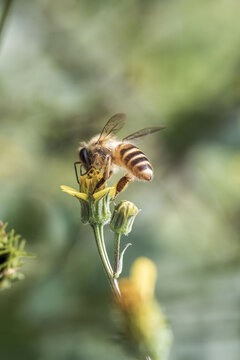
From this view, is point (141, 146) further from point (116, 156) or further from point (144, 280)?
point (144, 280)

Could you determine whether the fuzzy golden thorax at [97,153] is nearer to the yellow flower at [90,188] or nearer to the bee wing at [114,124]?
the bee wing at [114,124]

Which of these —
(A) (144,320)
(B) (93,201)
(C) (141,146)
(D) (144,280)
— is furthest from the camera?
(C) (141,146)

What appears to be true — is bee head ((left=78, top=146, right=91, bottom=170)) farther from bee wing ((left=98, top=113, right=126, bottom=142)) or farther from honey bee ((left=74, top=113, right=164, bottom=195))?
bee wing ((left=98, top=113, right=126, bottom=142))

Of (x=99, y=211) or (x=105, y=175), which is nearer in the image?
(x=99, y=211)

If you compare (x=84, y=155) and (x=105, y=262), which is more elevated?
(x=84, y=155)

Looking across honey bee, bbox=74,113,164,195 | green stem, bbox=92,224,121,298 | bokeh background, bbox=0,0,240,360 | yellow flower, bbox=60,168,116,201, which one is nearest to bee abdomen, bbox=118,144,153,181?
honey bee, bbox=74,113,164,195

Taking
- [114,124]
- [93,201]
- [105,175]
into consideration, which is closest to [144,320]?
[93,201]

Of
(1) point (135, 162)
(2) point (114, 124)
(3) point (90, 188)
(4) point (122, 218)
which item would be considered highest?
(2) point (114, 124)
